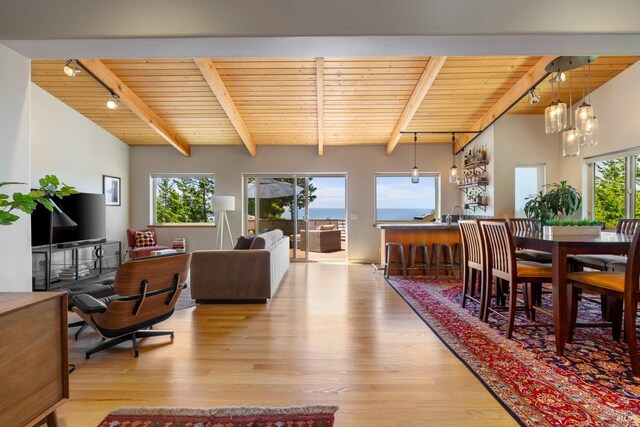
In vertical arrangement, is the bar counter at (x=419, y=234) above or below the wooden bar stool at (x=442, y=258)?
above

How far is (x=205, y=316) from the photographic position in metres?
3.44

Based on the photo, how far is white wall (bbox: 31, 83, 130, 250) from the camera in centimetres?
495

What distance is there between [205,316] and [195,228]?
14.1 feet

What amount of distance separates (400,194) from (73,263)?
6536mm

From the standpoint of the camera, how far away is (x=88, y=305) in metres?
2.27

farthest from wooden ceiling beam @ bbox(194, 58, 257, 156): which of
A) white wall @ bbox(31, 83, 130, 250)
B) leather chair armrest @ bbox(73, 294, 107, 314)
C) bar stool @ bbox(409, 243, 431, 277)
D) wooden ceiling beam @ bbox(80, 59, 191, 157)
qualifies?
bar stool @ bbox(409, 243, 431, 277)

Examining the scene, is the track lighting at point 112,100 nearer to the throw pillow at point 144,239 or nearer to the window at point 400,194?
the throw pillow at point 144,239

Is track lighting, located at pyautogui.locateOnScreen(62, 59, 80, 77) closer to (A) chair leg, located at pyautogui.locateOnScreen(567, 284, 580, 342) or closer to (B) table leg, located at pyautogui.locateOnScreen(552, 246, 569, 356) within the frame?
(B) table leg, located at pyautogui.locateOnScreen(552, 246, 569, 356)

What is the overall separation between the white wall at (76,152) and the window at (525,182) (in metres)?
8.14

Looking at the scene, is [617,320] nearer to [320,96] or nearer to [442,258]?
[442,258]

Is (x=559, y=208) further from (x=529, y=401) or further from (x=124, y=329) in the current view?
(x=124, y=329)

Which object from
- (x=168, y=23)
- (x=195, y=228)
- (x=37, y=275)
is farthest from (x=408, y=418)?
(x=195, y=228)

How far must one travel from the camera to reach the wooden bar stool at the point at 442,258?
5379 mm

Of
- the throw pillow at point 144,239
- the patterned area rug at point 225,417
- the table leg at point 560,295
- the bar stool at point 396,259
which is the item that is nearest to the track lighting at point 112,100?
the throw pillow at point 144,239
